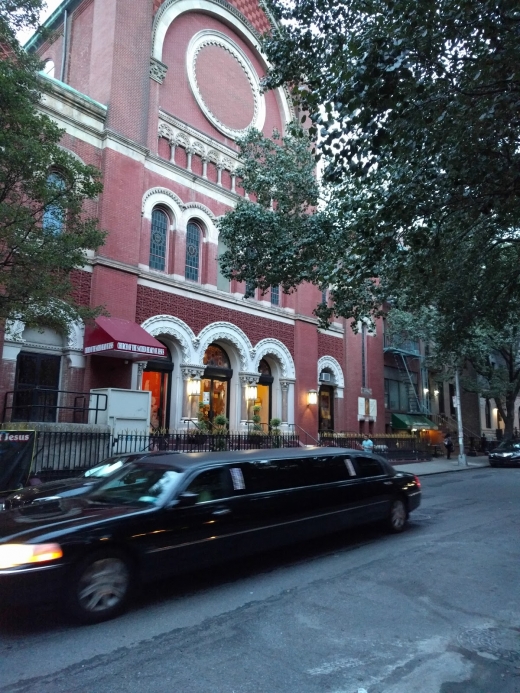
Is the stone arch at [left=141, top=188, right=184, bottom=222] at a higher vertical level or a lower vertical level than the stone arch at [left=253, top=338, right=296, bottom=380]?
higher

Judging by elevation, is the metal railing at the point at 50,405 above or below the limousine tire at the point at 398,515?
above

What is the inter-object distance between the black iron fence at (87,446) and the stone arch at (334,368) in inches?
403

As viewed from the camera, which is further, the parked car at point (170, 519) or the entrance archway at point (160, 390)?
the entrance archway at point (160, 390)

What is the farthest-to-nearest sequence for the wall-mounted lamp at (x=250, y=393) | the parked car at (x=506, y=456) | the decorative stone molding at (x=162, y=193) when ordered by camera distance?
the parked car at (x=506, y=456), the wall-mounted lamp at (x=250, y=393), the decorative stone molding at (x=162, y=193)

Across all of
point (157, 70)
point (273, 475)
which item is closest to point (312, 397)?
point (157, 70)

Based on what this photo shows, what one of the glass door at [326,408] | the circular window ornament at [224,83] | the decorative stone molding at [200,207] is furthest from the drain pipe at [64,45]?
the glass door at [326,408]

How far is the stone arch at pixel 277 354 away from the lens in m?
22.7

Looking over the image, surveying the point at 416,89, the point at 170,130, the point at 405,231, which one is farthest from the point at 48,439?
the point at 170,130

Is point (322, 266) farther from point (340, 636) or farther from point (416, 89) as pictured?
point (340, 636)

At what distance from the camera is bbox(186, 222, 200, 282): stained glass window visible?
20656 mm

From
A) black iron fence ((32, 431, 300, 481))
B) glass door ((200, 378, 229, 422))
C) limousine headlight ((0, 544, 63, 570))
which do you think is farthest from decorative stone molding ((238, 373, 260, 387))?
limousine headlight ((0, 544, 63, 570))

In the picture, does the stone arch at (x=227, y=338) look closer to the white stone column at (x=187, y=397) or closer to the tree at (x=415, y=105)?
the white stone column at (x=187, y=397)

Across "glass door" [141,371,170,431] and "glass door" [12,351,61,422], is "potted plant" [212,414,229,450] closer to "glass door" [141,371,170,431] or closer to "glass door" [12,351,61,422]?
"glass door" [141,371,170,431]

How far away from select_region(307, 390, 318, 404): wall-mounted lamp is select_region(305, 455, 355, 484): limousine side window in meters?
16.5
